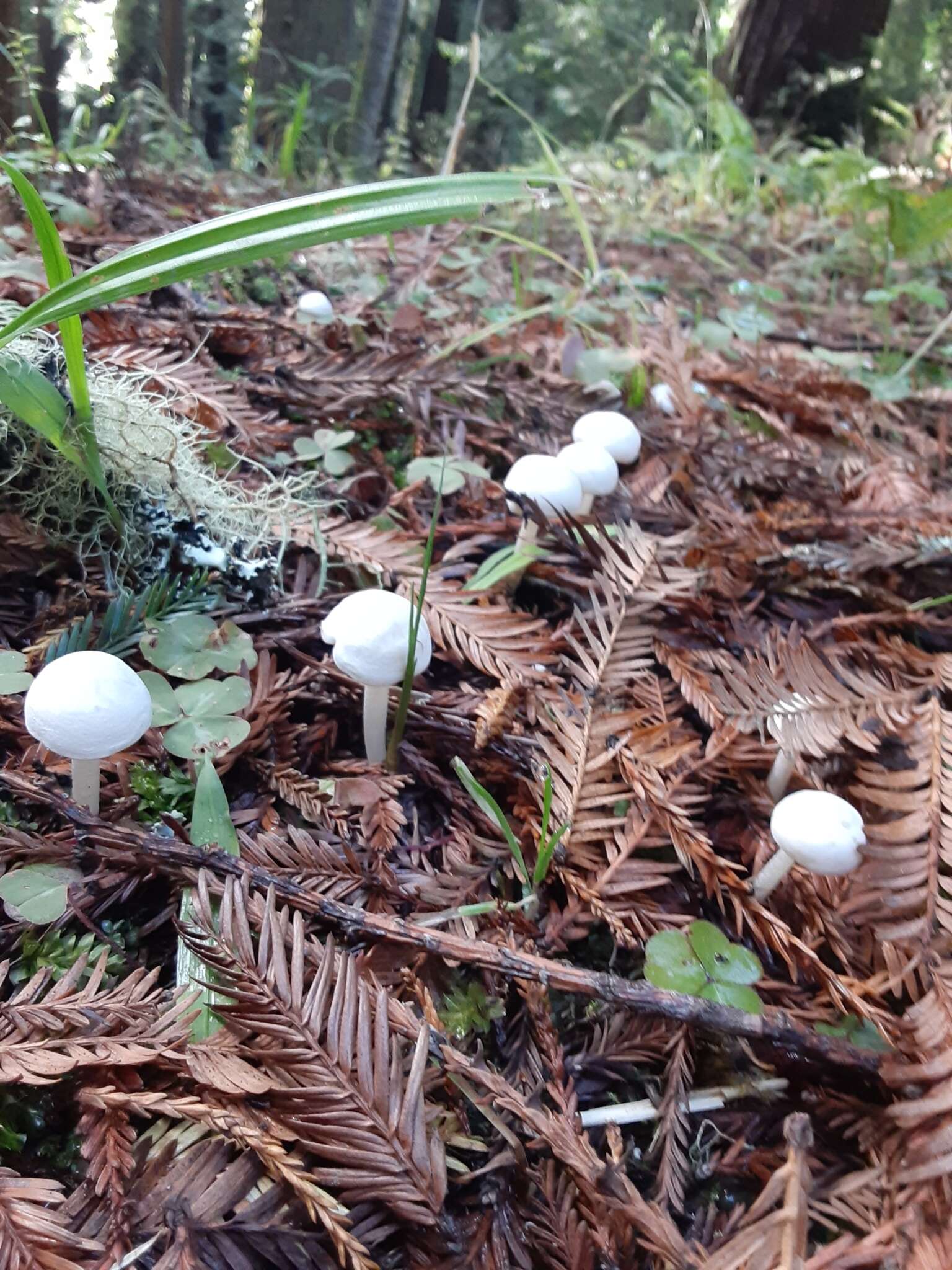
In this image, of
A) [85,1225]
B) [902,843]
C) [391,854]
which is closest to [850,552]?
[902,843]

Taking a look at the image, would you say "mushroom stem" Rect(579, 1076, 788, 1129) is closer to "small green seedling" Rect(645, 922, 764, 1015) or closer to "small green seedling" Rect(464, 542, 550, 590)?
"small green seedling" Rect(645, 922, 764, 1015)

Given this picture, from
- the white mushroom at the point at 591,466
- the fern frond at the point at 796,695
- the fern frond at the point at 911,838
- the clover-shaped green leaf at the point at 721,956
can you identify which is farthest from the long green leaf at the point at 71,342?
the fern frond at the point at 911,838

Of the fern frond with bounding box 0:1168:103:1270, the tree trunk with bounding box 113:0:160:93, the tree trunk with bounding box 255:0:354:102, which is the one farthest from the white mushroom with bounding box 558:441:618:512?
the tree trunk with bounding box 113:0:160:93

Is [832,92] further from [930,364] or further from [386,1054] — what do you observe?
[386,1054]

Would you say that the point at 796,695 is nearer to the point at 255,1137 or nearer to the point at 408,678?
the point at 408,678

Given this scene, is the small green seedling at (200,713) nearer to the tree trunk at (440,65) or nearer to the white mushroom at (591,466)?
the white mushroom at (591,466)

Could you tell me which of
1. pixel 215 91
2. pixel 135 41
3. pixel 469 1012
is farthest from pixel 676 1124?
pixel 135 41

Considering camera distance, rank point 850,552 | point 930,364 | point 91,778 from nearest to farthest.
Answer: point 91,778
point 850,552
point 930,364
